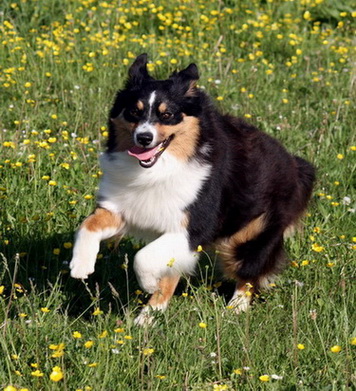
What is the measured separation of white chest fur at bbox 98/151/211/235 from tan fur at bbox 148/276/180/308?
1.01ft

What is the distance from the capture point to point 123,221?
4996 mm

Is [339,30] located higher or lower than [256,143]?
lower

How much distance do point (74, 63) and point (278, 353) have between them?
15.6 feet

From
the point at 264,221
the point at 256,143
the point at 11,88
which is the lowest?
the point at 11,88

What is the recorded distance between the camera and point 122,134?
4820mm

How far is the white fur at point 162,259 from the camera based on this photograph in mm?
4707

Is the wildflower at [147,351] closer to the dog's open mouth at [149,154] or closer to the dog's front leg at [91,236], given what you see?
the dog's front leg at [91,236]

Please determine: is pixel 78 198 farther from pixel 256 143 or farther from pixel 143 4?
pixel 143 4

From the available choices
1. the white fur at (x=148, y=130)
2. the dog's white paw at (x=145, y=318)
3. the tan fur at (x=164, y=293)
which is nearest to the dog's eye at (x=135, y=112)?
the white fur at (x=148, y=130)

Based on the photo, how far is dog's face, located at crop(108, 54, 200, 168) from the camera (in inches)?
183

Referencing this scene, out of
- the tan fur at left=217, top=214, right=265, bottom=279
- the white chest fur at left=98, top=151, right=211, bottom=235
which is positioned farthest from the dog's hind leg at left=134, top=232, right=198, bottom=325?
the tan fur at left=217, top=214, right=265, bottom=279

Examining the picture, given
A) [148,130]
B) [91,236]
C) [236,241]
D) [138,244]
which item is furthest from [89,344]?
[138,244]

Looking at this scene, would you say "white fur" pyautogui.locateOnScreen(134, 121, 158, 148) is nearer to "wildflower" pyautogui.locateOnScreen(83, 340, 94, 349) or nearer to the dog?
the dog

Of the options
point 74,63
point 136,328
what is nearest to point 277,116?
point 74,63
